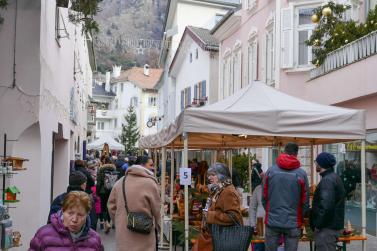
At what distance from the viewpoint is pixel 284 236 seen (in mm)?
7605

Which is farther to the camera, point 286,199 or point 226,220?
point 286,199

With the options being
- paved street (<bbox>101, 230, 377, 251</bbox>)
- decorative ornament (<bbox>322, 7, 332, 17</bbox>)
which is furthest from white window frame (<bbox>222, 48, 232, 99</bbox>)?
paved street (<bbox>101, 230, 377, 251</bbox>)

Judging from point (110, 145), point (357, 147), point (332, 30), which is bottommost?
point (357, 147)

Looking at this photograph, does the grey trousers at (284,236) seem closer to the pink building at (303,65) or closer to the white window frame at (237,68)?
the pink building at (303,65)

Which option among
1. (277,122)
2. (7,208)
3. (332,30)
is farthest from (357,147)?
(7,208)

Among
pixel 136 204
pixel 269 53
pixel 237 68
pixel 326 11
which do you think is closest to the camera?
pixel 136 204

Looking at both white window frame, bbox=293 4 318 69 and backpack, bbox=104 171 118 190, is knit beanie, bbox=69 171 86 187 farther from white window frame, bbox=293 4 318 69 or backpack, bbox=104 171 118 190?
white window frame, bbox=293 4 318 69

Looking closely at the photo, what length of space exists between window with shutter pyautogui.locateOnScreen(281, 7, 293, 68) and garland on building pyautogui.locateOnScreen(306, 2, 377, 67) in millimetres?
3087

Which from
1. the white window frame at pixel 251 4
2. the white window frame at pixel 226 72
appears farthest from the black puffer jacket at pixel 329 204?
the white window frame at pixel 226 72

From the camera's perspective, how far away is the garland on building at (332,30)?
1505cm

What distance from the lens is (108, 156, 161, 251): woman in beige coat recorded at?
289 inches

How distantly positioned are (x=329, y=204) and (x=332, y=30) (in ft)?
29.1

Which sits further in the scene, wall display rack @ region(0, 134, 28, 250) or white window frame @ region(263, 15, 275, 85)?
white window frame @ region(263, 15, 275, 85)

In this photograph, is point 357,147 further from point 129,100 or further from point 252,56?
point 129,100
